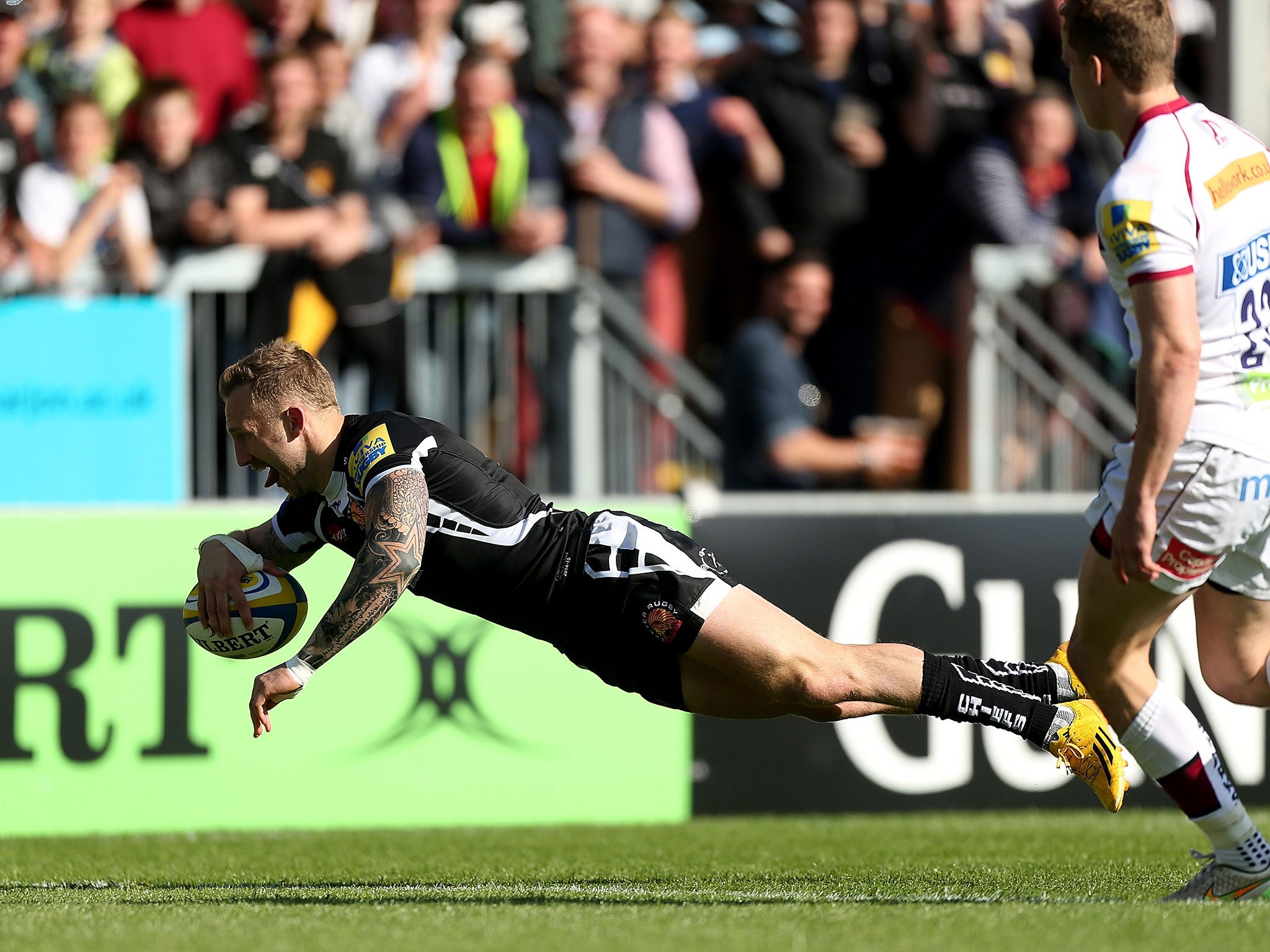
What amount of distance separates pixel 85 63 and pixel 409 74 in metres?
1.83

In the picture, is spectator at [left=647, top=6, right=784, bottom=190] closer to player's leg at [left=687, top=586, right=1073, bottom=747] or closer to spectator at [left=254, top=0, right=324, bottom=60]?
spectator at [left=254, top=0, right=324, bottom=60]

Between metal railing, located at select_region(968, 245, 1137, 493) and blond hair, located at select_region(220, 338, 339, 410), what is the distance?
5177mm

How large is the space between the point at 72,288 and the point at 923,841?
5328 mm

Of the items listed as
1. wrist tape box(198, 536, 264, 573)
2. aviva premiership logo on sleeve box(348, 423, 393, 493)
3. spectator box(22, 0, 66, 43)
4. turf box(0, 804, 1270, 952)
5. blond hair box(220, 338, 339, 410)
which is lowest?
turf box(0, 804, 1270, 952)

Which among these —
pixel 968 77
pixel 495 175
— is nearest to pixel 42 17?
pixel 495 175

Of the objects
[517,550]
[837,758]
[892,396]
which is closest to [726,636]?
[517,550]

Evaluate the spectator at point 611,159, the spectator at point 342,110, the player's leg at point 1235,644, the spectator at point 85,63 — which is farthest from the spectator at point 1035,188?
the player's leg at point 1235,644

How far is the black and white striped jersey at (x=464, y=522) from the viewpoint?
580 cm

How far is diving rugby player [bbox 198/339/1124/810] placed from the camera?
5805 mm

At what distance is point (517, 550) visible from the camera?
5883 millimetres

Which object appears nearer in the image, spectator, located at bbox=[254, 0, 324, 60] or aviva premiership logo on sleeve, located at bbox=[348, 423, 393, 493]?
aviva premiership logo on sleeve, located at bbox=[348, 423, 393, 493]

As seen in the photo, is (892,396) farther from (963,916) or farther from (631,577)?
(963,916)

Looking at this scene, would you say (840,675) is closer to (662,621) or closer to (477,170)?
(662,621)

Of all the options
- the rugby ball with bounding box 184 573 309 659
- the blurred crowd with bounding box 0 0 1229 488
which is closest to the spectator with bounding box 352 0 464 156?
the blurred crowd with bounding box 0 0 1229 488
